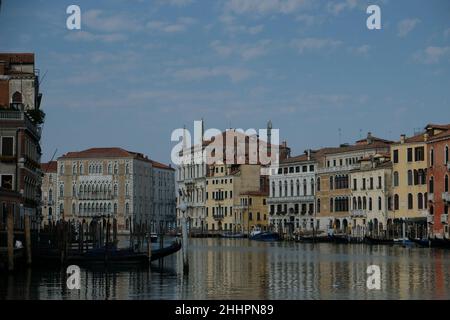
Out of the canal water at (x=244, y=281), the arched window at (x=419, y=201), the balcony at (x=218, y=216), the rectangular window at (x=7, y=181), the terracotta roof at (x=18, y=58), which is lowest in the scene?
the canal water at (x=244, y=281)

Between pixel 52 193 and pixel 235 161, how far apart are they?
14292mm

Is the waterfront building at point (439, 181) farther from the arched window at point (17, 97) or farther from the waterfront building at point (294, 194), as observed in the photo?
the arched window at point (17, 97)

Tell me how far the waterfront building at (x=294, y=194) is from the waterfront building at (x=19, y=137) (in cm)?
2031

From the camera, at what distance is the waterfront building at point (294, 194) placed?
47.9m

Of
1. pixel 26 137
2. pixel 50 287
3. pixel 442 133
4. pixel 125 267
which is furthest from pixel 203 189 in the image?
pixel 50 287

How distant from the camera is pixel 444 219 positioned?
107 ft

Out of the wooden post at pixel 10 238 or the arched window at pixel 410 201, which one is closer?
the wooden post at pixel 10 238

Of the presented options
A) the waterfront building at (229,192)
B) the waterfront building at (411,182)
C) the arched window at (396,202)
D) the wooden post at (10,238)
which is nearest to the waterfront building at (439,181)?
the waterfront building at (411,182)

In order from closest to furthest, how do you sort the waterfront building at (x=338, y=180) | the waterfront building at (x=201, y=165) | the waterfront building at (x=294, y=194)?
the waterfront building at (x=338, y=180) < the waterfront building at (x=294, y=194) < the waterfront building at (x=201, y=165)

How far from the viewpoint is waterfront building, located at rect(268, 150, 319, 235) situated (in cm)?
Answer: 4788

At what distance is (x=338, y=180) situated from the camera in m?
44.8

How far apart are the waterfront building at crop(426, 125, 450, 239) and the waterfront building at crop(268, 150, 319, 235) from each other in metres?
12.7

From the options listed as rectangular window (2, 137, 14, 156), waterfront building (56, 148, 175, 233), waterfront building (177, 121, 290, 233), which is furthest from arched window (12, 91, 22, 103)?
waterfront building (56, 148, 175, 233)

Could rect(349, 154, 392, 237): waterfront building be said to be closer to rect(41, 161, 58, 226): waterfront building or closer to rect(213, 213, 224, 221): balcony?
rect(213, 213, 224, 221): balcony
